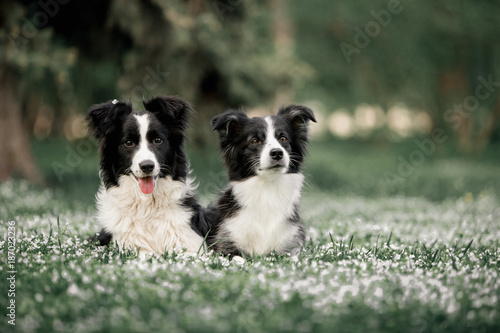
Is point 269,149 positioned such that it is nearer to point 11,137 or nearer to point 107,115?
point 107,115

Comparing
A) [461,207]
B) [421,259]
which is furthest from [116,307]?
[461,207]

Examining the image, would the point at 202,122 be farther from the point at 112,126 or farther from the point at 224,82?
the point at 112,126

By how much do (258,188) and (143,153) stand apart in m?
1.30

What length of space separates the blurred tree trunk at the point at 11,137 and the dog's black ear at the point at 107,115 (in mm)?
6988

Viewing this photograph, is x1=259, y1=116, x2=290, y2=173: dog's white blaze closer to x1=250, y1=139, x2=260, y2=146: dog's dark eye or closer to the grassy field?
x1=250, y1=139, x2=260, y2=146: dog's dark eye

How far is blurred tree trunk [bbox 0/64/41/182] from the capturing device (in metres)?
11.2

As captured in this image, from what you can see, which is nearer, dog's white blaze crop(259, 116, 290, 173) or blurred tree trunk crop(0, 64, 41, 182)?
dog's white blaze crop(259, 116, 290, 173)

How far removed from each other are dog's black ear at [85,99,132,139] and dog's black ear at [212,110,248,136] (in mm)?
970

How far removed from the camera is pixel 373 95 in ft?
87.7

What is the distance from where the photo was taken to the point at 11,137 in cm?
1127

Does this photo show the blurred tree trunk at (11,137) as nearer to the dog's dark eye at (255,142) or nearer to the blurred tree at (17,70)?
the blurred tree at (17,70)

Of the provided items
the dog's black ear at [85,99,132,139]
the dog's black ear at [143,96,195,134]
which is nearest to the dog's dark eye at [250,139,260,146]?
the dog's black ear at [143,96,195,134]

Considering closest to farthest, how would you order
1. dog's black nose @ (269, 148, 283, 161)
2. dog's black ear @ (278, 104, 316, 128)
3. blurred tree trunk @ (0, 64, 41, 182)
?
dog's black nose @ (269, 148, 283, 161) → dog's black ear @ (278, 104, 316, 128) → blurred tree trunk @ (0, 64, 41, 182)

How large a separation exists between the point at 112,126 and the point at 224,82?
6.95 meters
